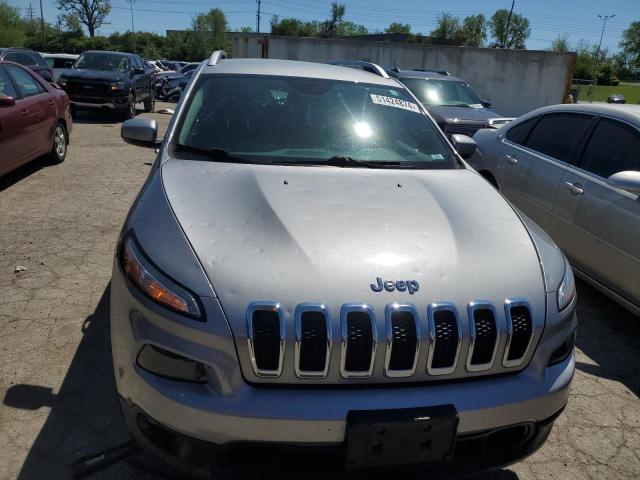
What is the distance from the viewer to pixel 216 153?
2846 mm

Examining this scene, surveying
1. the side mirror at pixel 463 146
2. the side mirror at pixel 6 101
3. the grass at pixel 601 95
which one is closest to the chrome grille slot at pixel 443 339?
the side mirror at pixel 463 146

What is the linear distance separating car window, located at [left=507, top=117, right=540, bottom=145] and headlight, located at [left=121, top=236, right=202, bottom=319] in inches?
167

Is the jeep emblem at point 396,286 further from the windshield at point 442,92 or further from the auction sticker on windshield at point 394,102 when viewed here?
the windshield at point 442,92

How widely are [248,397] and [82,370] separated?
167 cm

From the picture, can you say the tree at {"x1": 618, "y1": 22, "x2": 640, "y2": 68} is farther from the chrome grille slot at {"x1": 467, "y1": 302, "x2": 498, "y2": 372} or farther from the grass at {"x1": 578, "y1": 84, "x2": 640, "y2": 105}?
the chrome grille slot at {"x1": 467, "y1": 302, "x2": 498, "y2": 372}

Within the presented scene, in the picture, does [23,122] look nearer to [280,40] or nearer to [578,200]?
[578,200]

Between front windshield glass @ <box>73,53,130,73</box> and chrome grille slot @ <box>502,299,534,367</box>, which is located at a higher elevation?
front windshield glass @ <box>73,53,130,73</box>

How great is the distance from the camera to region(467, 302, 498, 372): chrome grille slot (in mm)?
1869

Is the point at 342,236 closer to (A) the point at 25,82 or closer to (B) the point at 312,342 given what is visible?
(B) the point at 312,342

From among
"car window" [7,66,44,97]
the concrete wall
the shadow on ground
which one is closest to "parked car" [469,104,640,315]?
the shadow on ground

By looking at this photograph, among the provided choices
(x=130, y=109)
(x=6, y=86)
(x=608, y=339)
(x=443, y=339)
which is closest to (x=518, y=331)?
(x=443, y=339)

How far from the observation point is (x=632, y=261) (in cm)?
360

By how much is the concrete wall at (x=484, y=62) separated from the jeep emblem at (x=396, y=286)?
20.8 m

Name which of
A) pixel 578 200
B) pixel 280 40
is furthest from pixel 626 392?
pixel 280 40
